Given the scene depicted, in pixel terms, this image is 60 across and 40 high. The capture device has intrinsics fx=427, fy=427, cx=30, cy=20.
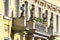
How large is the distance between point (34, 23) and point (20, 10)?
1734 mm

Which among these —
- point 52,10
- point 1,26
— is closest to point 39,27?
point 1,26

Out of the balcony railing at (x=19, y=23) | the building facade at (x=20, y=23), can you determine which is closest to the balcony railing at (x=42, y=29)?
the building facade at (x=20, y=23)

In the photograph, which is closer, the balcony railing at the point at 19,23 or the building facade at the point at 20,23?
the building facade at the point at 20,23

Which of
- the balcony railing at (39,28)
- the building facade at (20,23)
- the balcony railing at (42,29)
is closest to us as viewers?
the building facade at (20,23)

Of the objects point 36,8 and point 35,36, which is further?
point 36,8

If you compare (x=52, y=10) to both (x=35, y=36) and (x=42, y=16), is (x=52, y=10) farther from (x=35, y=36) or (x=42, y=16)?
(x=35, y=36)

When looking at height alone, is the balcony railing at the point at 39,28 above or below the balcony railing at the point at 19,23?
below

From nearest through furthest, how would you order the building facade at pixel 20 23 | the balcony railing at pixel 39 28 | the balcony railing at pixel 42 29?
the building facade at pixel 20 23 → the balcony railing at pixel 39 28 → the balcony railing at pixel 42 29

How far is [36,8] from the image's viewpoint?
4266cm

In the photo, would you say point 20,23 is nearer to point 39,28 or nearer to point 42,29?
point 39,28

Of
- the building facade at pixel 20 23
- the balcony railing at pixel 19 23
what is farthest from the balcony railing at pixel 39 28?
the balcony railing at pixel 19 23

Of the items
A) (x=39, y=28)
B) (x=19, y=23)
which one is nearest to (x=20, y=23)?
(x=19, y=23)

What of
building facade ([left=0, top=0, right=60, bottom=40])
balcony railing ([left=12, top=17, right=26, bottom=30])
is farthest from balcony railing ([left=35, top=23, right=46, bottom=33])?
balcony railing ([left=12, top=17, right=26, bottom=30])

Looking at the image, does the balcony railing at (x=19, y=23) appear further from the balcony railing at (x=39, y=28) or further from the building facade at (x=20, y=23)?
the balcony railing at (x=39, y=28)
